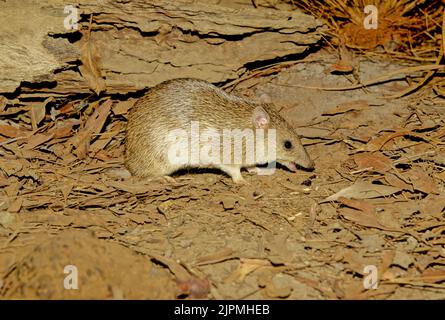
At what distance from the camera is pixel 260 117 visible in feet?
16.9

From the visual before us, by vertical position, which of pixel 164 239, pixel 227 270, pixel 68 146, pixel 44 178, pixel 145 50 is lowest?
pixel 227 270

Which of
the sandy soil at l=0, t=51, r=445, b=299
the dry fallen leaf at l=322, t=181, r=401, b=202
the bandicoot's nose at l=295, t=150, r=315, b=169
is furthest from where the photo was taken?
the bandicoot's nose at l=295, t=150, r=315, b=169

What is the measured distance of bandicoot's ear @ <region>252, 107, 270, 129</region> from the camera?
5148 millimetres

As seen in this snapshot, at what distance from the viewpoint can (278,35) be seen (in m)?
5.63

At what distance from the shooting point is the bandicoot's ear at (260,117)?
5.15 meters

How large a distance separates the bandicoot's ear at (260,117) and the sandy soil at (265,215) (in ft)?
1.91

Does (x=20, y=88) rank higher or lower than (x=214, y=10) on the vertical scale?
lower

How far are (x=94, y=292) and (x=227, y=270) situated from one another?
3.31 ft

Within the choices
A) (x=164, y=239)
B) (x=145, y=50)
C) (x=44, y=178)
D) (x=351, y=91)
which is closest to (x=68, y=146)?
(x=44, y=178)

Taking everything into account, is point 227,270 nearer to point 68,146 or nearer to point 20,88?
point 68,146

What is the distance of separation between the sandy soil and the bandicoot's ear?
1.91 feet

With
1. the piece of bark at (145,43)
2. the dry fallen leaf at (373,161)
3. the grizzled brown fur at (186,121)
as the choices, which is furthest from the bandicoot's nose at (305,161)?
the piece of bark at (145,43)

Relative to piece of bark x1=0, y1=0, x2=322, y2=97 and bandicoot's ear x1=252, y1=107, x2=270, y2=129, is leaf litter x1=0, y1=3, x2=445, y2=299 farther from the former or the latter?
bandicoot's ear x1=252, y1=107, x2=270, y2=129

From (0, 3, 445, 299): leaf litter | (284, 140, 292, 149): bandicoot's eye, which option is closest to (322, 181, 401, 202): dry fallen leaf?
(0, 3, 445, 299): leaf litter
